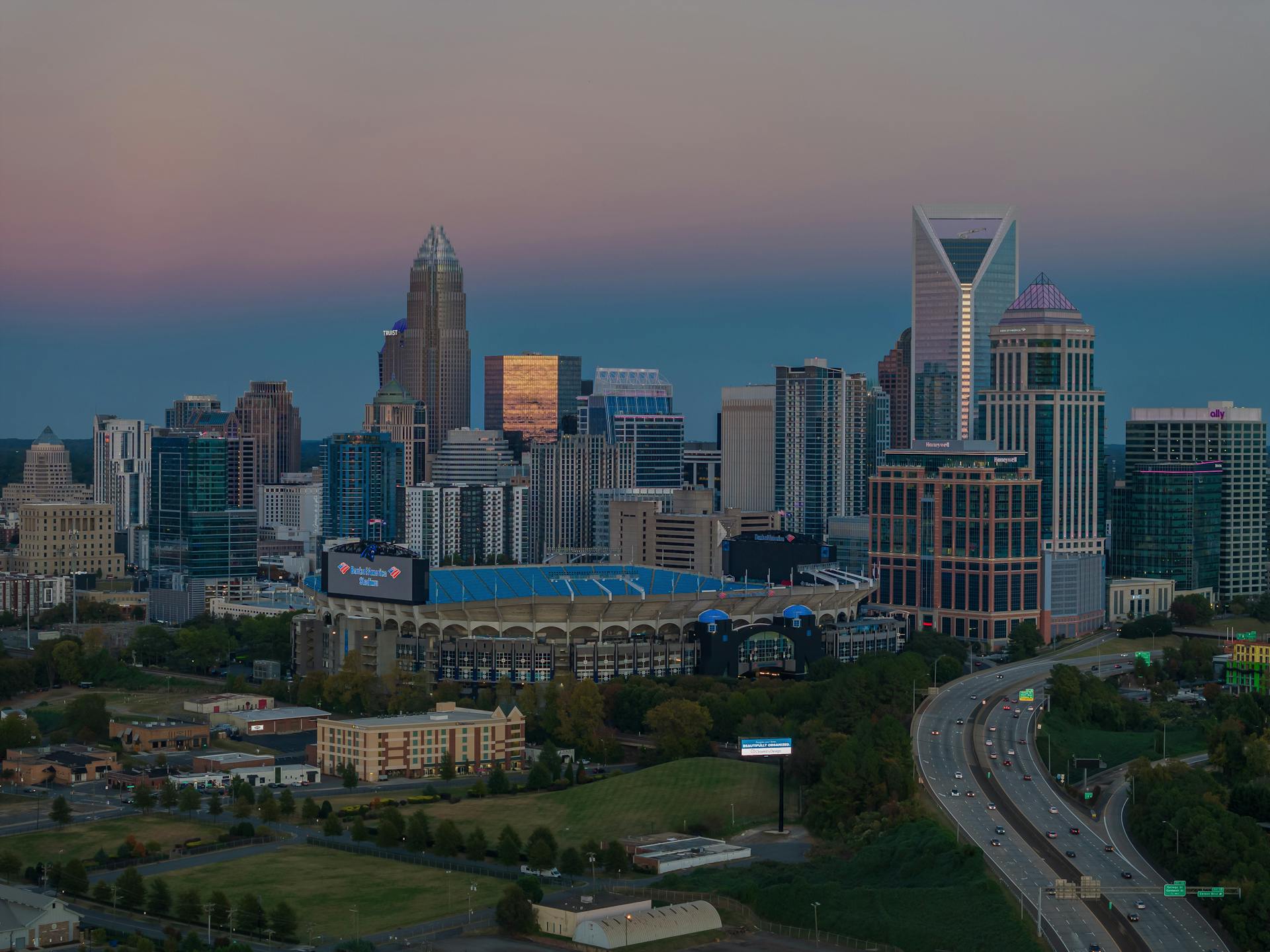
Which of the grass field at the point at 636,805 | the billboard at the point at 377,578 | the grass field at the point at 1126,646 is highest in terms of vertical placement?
the billboard at the point at 377,578

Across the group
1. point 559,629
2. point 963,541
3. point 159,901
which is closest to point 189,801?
point 159,901

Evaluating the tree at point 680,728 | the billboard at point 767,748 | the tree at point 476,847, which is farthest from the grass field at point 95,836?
the tree at point 680,728

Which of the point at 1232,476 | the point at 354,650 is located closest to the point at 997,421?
the point at 1232,476

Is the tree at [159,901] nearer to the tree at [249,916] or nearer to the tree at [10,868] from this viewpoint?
the tree at [249,916]

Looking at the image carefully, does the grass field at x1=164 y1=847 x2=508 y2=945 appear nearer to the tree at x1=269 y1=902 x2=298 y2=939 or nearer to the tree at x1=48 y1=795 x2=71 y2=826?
the tree at x1=269 y1=902 x2=298 y2=939

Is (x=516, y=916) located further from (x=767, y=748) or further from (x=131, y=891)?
(x=767, y=748)

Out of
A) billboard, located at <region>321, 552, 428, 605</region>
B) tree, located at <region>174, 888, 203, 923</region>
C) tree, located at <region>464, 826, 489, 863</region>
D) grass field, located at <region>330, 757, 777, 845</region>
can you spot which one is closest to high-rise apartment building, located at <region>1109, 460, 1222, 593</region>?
billboard, located at <region>321, 552, 428, 605</region>

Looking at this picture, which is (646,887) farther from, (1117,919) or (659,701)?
(659,701)
